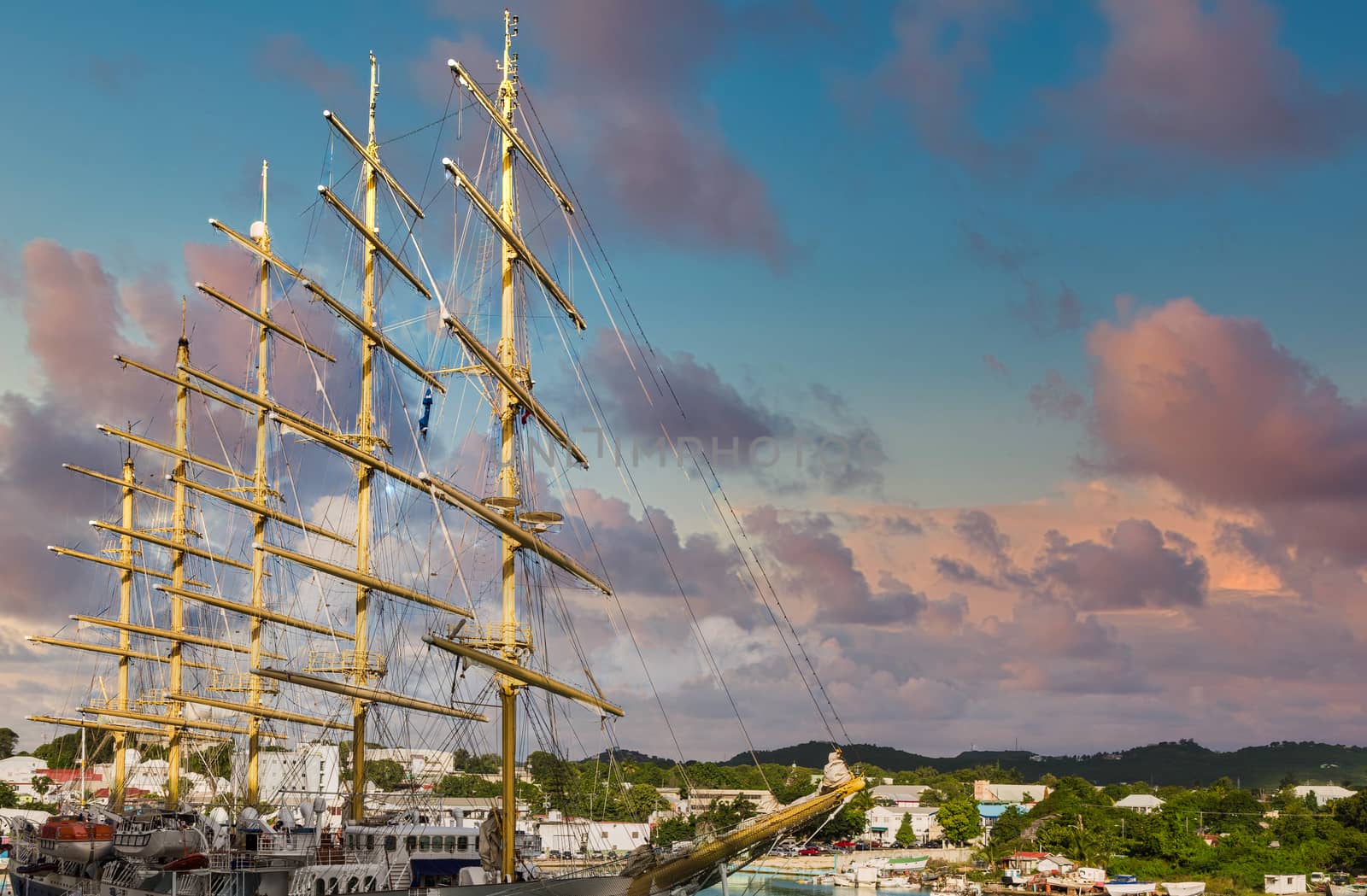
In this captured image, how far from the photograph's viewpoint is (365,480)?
6450 centimetres

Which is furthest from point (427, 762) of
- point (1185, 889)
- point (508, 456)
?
point (1185, 889)

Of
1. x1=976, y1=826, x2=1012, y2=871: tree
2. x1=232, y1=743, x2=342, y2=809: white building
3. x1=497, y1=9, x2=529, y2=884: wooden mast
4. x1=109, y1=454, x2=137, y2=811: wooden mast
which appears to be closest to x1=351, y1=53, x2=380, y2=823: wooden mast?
x1=232, y1=743, x2=342, y2=809: white building

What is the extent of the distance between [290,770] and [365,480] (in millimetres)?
18379

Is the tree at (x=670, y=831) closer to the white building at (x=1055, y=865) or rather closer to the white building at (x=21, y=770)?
the white building at (x=1055, y=865)

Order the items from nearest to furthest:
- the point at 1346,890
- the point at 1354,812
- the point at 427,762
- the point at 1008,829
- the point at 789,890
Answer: the point at 427,762, the point at 1346,890, the point at 1354,812, the point at 789,890, the point at 1008,829

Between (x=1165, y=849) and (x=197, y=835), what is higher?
(x=197, y=835)

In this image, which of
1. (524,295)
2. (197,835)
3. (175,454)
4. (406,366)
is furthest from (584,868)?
(175,454)

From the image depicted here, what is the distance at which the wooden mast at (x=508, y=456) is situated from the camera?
149 ft

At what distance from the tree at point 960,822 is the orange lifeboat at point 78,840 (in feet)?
409

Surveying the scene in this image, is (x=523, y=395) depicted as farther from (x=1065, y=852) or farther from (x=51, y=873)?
(x=1065, y=852)

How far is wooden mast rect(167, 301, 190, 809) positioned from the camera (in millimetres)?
82250

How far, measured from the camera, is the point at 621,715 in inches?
1986

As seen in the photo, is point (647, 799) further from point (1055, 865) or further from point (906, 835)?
point (1055, 865)

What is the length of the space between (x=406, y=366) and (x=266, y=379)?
2064 cm
